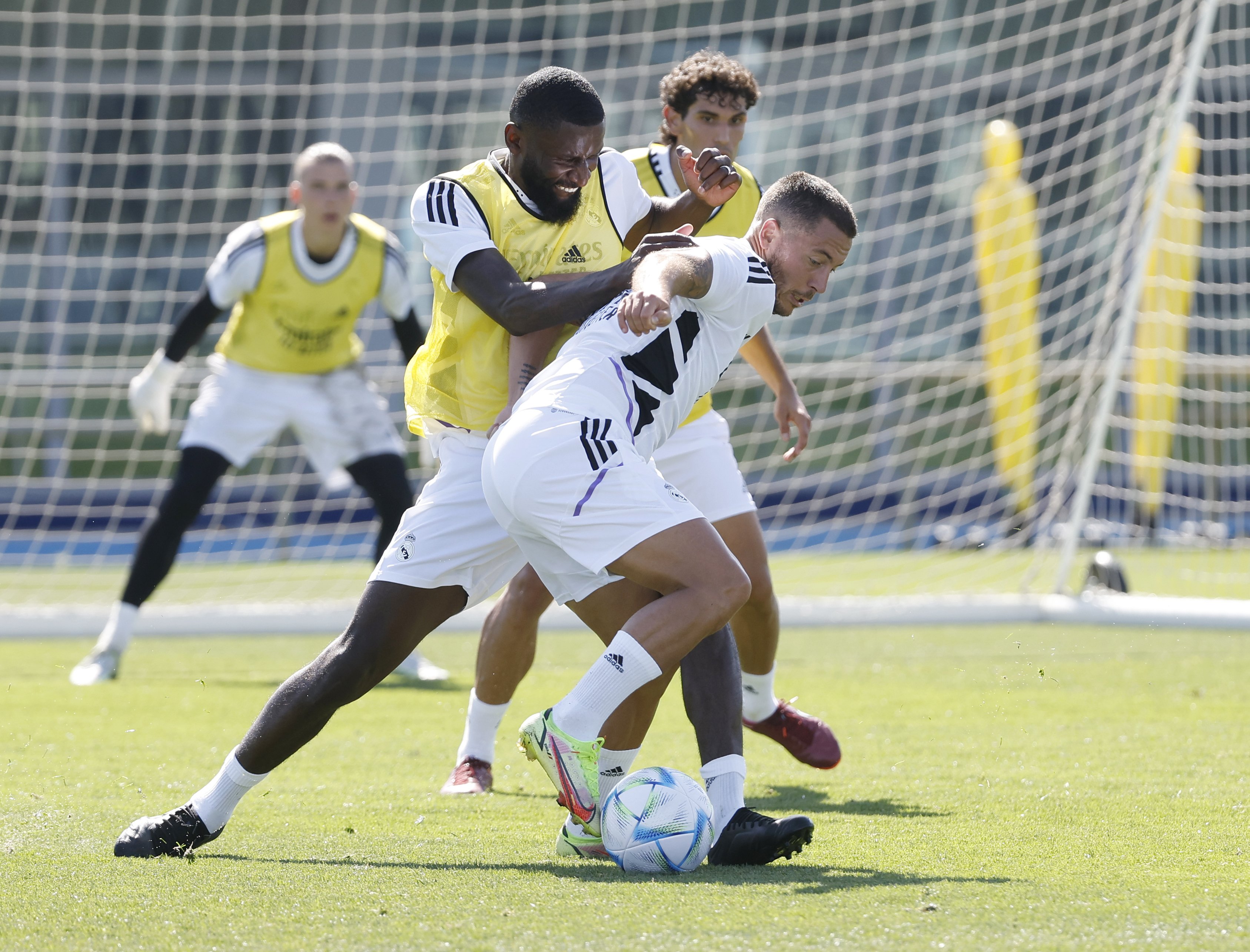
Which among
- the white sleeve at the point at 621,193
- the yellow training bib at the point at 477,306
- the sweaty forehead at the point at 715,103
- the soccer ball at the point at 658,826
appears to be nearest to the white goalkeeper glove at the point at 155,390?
the sweaty forehead at the point at 715,103

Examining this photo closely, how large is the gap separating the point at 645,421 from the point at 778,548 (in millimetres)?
9526

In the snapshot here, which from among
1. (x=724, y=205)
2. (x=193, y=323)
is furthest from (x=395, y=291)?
(x=724, y=205)

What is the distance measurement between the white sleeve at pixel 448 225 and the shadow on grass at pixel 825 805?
166cm

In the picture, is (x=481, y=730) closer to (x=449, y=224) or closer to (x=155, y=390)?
(x=449, y=224)

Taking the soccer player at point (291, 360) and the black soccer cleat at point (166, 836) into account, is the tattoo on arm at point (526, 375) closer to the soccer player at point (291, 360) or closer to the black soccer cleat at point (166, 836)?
the black soccer cleat at point (166, 836)

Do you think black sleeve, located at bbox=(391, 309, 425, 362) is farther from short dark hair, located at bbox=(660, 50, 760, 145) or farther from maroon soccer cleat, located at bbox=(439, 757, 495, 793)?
maroon soccer cleat, located at bbox=(439, 757, 495, 793)

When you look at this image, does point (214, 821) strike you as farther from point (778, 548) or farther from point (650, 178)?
point (778, 548)

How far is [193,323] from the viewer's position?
6.57 meters

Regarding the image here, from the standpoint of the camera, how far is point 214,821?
3252 mm

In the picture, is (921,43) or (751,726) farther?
(921,43)

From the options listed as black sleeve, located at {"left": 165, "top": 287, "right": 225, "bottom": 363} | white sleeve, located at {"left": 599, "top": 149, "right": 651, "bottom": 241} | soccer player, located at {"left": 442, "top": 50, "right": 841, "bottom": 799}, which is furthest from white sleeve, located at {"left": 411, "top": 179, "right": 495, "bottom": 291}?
black sleeve, located at {"left": 165, "top": 287, "right": 225, "bottom": 363}

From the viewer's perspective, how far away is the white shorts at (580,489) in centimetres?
297

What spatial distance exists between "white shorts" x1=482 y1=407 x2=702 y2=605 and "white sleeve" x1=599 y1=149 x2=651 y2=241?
0.81 metres

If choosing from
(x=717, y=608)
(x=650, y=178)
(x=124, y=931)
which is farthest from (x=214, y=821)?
(x=650, y=178)
